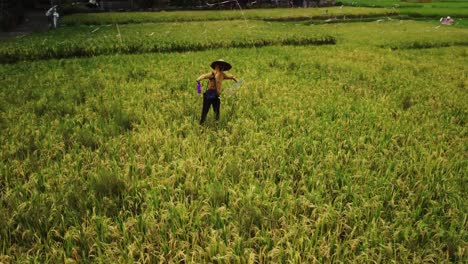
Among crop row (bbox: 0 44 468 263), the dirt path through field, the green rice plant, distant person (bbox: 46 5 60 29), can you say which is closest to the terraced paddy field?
crop row (bbox: 0 44 468 263)

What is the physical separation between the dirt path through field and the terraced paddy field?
1718 centimetres

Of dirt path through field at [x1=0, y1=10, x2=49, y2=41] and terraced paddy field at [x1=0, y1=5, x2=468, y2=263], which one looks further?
dirt path through field at [x1=0, y1=10, x2=49, y2=41]

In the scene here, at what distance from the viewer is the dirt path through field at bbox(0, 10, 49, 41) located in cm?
2182

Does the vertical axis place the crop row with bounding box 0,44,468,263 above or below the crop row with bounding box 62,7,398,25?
below

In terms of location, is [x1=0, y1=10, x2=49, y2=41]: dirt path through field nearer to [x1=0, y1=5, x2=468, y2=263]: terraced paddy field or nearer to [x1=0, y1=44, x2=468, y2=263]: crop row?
[x1=0, y1=5, x2=468, y2=263]: terraced paddy field

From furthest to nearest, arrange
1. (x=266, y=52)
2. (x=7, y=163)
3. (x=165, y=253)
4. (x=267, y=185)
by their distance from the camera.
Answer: (x=266, y=52)
(x=7, y=163)
(x=267, y=185)
(x=165, y=253)

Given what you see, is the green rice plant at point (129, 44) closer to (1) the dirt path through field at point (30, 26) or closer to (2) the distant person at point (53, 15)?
(2) the distant person at point (53, 15)

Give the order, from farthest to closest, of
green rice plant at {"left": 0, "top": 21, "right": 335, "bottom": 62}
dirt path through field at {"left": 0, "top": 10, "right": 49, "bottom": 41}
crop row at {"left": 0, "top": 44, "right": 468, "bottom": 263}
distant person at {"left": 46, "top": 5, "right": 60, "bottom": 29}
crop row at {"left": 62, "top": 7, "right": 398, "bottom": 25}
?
crop row at {"left": 62, "top": 7, "right": 398, "bottom": 25} → dirt path through field at {"left": 0, "top": 10, "right": 49, "bottom": 41} → distant person at {"left": 46, "top": 5, "right": 60, "bottom": 29} → green rice plant at {"left": 0, "top": 21, "right": 335, "bottom": 62} → crop row at {"left": 0, "top": 44, "right": 468, "bottom": 263}

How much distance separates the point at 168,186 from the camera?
3.19 meters

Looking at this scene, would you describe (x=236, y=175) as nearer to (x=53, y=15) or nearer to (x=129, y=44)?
(x=129, y=44)

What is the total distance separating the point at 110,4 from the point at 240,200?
41.1m

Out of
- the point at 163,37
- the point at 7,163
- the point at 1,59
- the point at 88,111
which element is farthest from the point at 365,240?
the point at 163,37

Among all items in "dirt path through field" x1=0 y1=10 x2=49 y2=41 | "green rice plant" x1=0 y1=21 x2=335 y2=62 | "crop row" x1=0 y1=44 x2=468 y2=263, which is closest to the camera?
"crop row" x1=0 y1=44 x2=468 y2=263

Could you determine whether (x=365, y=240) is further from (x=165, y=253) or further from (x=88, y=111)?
(x=88, y=111)
